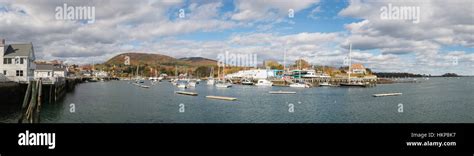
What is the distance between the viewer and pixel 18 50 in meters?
36.9

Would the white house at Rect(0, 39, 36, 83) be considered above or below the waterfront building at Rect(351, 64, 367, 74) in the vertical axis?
below

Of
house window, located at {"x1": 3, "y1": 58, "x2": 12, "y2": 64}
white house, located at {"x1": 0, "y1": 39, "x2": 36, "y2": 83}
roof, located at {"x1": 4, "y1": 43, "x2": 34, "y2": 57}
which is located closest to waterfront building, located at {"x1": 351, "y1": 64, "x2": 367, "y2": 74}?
roof, located at {"x1": 4, "y1": 43, "x2": 34, "y2": 57}

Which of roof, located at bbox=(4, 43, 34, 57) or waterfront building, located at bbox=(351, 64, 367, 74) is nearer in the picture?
roof, located at bbox=(4, 43, 34, 57)

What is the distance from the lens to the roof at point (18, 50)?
3625 centimetres

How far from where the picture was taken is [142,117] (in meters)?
27.9

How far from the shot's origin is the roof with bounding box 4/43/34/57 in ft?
119

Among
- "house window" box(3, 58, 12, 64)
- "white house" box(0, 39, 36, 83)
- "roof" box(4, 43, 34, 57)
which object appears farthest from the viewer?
"roof" box(4, 43, 34, 57)

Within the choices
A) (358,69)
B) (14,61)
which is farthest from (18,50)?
(358,69)

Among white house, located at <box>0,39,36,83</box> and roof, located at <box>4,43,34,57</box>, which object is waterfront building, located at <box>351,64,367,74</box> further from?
white house, located at <box>0,39,36,83</box>

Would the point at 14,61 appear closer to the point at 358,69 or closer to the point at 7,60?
the point at 7,60

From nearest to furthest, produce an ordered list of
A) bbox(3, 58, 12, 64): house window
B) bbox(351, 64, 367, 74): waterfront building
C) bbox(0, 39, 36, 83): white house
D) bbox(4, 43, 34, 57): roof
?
bbox(0, 39, 36, 83): white house, bbox(3, 58, 12, 64): house window, bbox(4, 43, 34, 57): roof, bbox(351, 64, 367, 74): waterfront building
